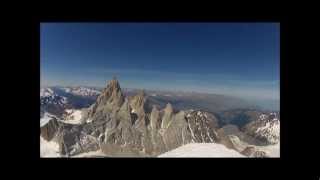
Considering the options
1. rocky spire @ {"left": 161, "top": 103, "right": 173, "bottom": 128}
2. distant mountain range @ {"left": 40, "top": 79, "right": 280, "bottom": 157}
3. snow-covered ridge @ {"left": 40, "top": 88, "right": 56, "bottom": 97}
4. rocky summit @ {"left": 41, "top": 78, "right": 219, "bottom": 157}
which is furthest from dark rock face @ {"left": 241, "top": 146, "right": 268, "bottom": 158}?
snow-covered ridge @ {"left": 40, "top": 88, "right": 56, "bottom": 97}

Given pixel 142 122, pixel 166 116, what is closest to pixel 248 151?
pixel 166 116

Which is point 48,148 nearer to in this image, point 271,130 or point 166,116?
point 166,116

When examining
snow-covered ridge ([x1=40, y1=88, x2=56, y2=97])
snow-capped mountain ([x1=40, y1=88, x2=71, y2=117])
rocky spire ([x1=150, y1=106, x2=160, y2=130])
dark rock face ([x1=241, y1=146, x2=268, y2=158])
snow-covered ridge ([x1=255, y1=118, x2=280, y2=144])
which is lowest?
dark rock face ([x1=241, y1=146, x2=268, y2=158])

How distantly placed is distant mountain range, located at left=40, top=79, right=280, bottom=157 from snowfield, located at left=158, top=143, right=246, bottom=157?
0.03m

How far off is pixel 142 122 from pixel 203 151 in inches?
19.4

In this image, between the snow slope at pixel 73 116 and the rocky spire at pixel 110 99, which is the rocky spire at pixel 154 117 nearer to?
the rocky spire at pixel 110 99

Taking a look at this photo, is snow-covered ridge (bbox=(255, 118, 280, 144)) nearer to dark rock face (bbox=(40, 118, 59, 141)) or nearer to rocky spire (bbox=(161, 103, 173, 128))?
rocky spire (bbox=(161, 103, 173, 128))

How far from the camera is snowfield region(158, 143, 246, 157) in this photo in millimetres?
2443

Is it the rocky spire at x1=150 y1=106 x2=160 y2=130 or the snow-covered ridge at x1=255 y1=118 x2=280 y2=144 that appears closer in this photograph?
the snow-covered ridge at x1=255 y1=118 x2=280 y2=144

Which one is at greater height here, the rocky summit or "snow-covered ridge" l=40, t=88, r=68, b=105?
"snow-covered ridge" l=40, t=88, r=68, b=105

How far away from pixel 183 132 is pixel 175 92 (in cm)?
30

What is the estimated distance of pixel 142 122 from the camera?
257cm
